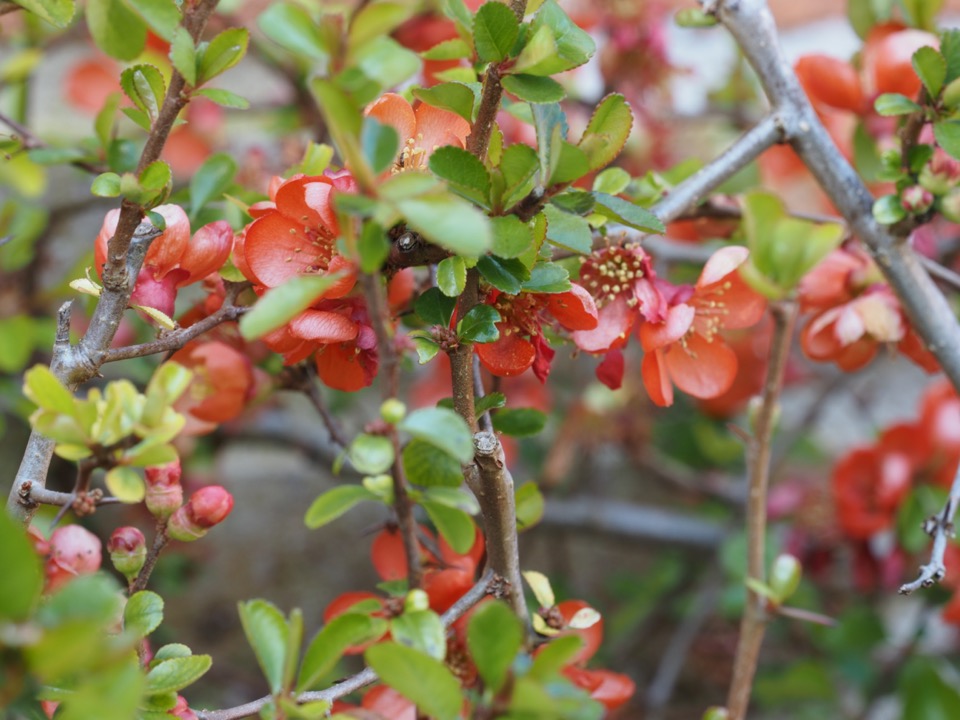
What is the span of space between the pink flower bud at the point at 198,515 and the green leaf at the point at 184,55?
0.66ft

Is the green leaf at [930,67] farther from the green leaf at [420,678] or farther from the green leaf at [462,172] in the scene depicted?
the green leaf at [420,678]

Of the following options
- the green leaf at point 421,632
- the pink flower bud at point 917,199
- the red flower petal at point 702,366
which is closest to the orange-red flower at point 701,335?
the red flower petal at point 702,366

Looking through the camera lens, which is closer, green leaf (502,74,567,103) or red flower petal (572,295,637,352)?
green leaf (502,74,567,103)

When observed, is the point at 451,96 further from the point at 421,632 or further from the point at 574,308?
the point at 421,632

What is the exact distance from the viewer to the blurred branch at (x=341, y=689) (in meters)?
0.41

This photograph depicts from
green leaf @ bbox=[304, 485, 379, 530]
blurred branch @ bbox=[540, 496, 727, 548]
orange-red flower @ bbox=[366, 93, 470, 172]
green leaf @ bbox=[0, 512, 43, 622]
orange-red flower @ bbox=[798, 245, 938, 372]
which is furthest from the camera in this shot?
blurred branch @ bbox=[540, 496, 727, 548]

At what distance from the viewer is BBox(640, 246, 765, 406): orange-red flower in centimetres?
53

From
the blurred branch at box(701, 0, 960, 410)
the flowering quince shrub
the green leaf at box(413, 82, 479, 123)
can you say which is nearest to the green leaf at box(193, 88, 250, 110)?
the flowering quince shrub

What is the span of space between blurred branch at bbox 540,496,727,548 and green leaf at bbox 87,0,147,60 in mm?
680

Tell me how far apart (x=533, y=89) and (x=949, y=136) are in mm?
253

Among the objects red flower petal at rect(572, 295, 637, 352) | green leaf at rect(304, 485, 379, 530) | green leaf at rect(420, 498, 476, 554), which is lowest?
green leaf at rect(420, 498, 476, 554)

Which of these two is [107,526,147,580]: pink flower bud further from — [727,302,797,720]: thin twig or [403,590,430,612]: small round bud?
[727,302,797,720]: thin twig

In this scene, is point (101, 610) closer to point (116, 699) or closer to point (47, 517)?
point (116, 699)

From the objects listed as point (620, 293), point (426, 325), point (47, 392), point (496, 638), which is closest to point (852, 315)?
point (620, 293)
